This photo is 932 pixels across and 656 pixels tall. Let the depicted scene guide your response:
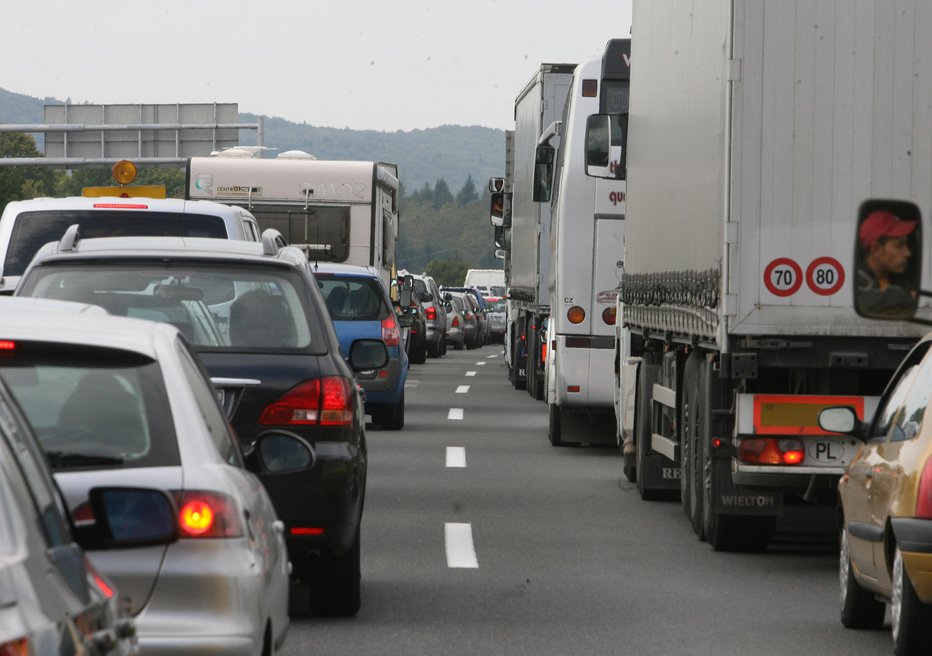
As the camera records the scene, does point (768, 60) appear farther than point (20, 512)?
Yes

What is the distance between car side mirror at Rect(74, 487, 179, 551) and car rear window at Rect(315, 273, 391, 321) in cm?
1765

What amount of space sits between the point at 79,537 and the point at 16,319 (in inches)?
57.2

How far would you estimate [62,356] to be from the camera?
17.0ft

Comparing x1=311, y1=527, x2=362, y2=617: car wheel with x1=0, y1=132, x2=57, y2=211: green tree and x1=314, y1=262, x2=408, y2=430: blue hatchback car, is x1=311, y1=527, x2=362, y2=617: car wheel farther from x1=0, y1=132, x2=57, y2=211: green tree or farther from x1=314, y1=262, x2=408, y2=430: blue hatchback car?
x1=0, y1=132, x2=57, y2=211: green tree

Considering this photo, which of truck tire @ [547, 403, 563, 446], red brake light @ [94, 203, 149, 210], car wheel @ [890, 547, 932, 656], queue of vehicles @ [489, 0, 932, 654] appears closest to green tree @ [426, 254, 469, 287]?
truck tire @ [547, 403, 563, 446]

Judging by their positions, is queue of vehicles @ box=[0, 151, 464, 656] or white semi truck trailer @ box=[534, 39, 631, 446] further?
white semi truck trailer @ box=[534, 39, 631, 446]

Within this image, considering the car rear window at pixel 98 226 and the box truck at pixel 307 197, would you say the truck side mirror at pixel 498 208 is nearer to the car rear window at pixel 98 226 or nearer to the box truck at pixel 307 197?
the box truck at pixel 307 197

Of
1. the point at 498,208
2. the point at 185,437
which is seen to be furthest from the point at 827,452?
the point at 498,208

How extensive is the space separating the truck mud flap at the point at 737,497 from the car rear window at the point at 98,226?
426 centimetres

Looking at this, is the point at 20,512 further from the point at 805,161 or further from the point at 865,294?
the point at 805,161

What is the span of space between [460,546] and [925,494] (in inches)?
187

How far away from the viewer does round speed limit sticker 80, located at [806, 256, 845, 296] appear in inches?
426

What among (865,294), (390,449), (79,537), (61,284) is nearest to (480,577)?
(61,284)

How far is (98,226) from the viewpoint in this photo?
569 inches
